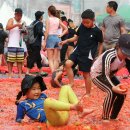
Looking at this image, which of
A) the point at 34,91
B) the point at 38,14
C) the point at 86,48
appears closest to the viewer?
the point at 34,91

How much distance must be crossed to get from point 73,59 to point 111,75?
2.77 metres

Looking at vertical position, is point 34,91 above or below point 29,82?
below

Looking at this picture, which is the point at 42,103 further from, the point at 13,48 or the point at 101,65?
the point at 13,48

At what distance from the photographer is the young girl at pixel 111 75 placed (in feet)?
20.6

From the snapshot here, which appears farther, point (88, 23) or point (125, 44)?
point (88, 23)

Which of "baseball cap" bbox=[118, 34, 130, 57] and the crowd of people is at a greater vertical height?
"baseball cap" bbox=[118, 34, 130, 57]

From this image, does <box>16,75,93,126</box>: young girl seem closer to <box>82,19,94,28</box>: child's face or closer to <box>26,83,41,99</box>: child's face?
<box>26,83,41,99</box>: child's face

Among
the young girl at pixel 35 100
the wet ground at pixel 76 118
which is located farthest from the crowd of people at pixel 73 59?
the wet ground at pixel 76 118

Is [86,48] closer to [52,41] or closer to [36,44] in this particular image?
[52,41]

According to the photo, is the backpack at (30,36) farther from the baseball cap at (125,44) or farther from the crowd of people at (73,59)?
the baseball cap at (125,44)

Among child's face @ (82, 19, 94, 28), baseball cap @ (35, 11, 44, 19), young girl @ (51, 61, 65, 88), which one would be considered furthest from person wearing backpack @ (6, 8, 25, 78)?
child's face @ (82, 19, 94, 28)

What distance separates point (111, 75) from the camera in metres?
6.78

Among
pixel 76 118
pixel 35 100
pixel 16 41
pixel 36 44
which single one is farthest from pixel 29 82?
pixel 36 44

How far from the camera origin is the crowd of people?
19.3 feet
